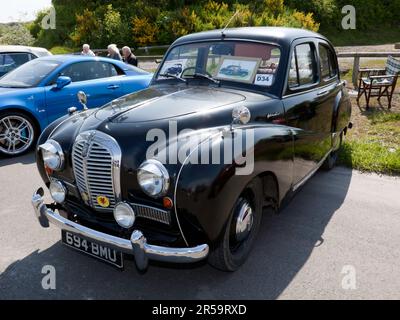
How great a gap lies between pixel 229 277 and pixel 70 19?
24.5 metres

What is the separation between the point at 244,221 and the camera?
3.04 meters

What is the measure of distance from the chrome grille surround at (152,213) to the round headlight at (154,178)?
13 centimetres

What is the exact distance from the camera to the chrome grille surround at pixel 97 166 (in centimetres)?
275

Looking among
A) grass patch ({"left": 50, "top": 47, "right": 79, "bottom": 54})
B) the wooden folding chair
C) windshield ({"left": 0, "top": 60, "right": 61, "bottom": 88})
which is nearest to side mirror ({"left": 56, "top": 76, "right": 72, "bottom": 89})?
windshield ({"left": 0, "top": 60, "right": 61, "bottom": 88})

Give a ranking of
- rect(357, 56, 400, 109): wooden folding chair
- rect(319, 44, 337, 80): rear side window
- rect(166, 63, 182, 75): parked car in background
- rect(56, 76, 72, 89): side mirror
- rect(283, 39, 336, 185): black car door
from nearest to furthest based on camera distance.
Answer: rect(283, 39, 336, 185): black car door < rect(166, 63, 182, 75): parked car in background < rect(319, 44, 337, 80): rear side window < rect(56, 76, 72, 89): side mirror < rect(357, 56, 400, 109): wooden folding chair

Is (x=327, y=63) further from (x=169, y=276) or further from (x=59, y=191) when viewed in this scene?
(x=59, y=191)

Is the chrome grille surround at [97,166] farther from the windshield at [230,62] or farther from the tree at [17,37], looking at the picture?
the tree at [17,37]

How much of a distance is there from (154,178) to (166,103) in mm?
1028

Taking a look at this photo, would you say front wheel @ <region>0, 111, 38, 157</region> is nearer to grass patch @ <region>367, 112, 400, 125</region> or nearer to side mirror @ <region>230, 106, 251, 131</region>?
side mirror @ <region>230, 106, 251, 131</region>

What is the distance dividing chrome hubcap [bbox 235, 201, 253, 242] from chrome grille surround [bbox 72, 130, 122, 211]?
90 cm

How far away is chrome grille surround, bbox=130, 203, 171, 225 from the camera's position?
2.63 metres

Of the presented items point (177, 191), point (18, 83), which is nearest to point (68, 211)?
point (177, 191)

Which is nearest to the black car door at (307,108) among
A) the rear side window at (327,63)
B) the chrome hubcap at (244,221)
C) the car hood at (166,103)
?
the rear side window at (327,63)

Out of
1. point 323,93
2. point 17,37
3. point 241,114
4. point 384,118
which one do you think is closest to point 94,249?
point 241,114
